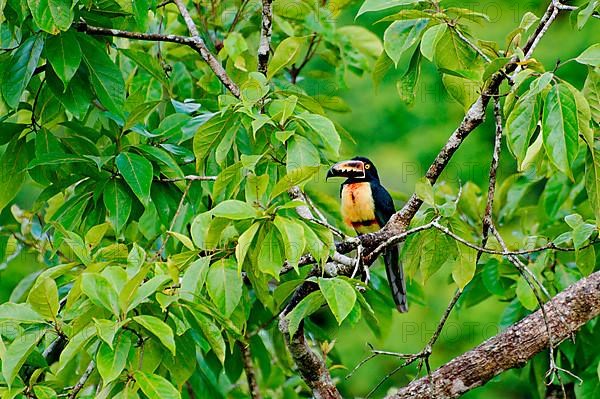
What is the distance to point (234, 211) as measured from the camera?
1.84m

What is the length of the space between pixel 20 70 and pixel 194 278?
85cm

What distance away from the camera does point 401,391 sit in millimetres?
2494

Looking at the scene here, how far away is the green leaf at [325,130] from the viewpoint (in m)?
2.04

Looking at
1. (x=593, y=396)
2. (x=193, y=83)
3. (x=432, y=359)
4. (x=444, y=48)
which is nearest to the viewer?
(x=444, y=48)

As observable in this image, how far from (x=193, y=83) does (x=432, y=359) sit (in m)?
5.23

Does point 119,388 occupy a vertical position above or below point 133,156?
below

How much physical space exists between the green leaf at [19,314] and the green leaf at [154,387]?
0.24m

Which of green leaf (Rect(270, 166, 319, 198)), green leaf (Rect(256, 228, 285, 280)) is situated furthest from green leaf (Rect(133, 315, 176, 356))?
green leaf (Rect(270, 166, 319, 198))

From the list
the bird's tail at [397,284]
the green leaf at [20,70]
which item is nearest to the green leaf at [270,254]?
the green leaf at [20,70]

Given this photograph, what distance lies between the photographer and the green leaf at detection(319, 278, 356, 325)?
1.89 metres

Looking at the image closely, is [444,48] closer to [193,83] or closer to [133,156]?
[133,156]

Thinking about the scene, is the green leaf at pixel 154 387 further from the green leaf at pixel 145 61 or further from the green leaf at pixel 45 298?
the green leaf at pixel 145 61

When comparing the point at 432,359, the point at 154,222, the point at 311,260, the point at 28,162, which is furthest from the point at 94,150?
the point at 432,359

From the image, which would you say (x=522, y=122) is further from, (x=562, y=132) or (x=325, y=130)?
(x=325, y=130)
